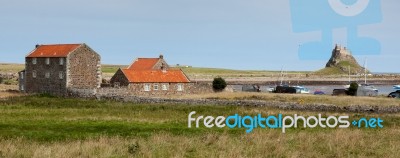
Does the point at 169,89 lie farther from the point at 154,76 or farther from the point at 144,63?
the point at 144,63

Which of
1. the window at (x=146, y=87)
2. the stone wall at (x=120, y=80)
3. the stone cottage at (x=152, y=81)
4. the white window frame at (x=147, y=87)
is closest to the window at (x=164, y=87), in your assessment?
the stone cottage at (x=152, y=81)

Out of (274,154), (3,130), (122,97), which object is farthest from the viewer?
(122,97)

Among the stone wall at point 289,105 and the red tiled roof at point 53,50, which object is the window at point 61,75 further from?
the stone wall at point 289,105

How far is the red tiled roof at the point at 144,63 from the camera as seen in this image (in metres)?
82.5

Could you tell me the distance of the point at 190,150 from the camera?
16.7m

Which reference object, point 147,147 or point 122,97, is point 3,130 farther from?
point 122,97

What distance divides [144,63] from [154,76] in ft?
35.4

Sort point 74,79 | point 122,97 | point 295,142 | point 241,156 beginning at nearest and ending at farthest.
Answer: point 241,156, point 295,142, point 122,97, point 74,79

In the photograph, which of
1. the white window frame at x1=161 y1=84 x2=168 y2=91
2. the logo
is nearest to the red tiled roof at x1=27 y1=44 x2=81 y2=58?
the white window frame at x1=161 y1=84 x2=168 y2=91

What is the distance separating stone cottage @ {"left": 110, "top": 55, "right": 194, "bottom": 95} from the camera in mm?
71875

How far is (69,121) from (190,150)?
16721 millimetres

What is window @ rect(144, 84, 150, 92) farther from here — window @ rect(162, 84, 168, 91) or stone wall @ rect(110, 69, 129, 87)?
stone wall @ rect(110, 69, 129, 87)

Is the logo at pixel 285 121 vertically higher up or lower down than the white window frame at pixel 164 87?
lower down

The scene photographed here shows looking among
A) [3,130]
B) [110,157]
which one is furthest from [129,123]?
[110,157]
